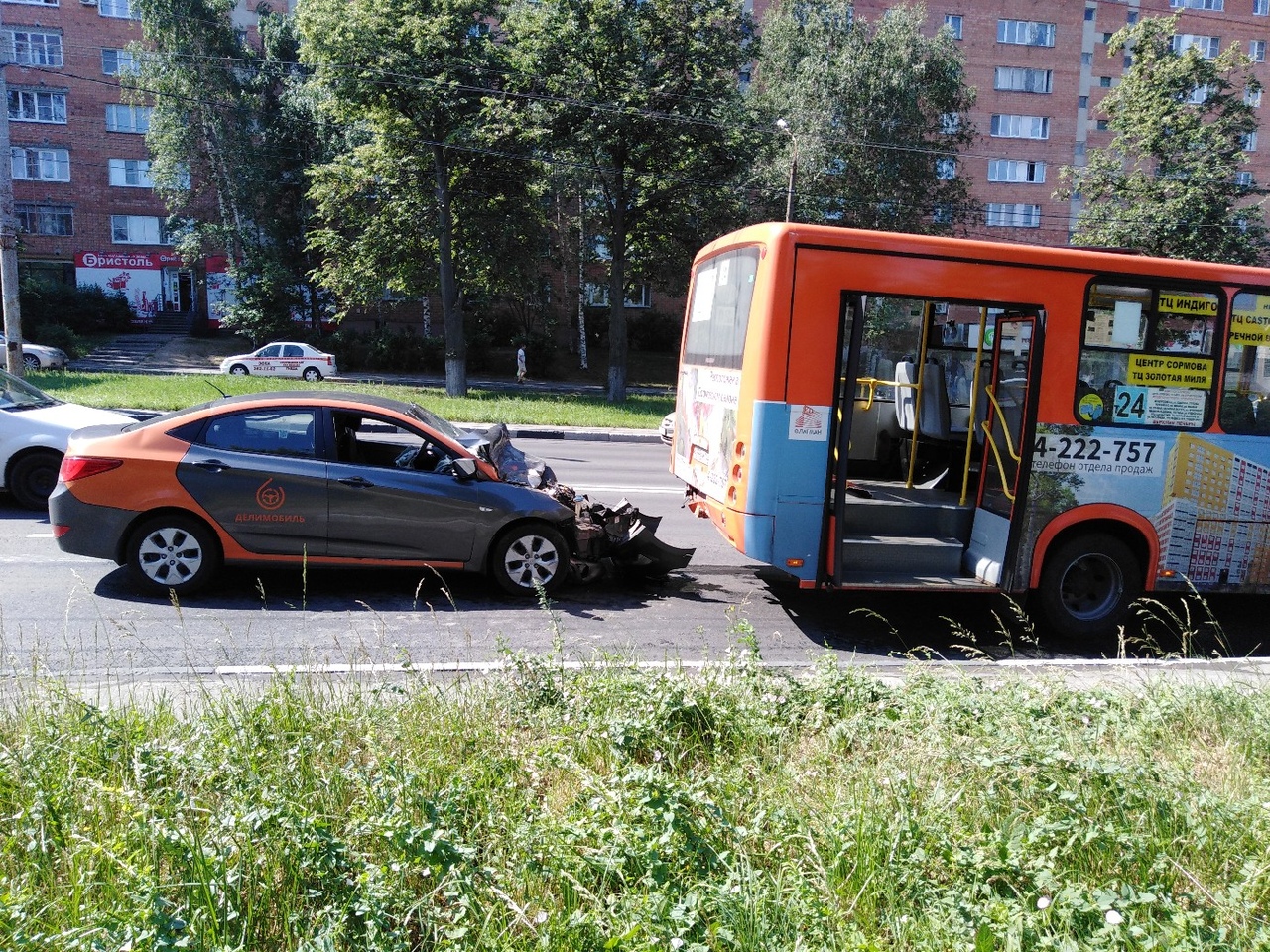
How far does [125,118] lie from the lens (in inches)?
1896

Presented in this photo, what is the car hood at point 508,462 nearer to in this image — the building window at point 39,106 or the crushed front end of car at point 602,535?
the crushed front end of car at point 602,535

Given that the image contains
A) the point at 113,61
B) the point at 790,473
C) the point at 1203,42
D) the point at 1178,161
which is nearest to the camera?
the point at 790,473

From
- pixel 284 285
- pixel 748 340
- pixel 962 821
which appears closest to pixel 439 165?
pixel 284 285

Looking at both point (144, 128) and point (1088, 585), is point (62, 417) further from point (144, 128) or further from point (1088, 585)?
point (144, 128)

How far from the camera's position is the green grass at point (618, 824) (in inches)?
119

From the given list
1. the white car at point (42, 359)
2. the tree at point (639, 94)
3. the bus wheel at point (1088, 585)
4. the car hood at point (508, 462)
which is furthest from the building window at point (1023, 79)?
the car hood at point (508, 462)

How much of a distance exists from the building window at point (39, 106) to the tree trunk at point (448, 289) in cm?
3081

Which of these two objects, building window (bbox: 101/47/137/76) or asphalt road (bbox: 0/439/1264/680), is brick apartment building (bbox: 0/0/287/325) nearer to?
building window (bbox: 101/47/137/76)

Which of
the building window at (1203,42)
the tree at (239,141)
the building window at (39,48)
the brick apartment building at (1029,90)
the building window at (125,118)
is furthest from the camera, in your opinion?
the building window at (1203,42)

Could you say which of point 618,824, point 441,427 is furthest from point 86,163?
point 618,824

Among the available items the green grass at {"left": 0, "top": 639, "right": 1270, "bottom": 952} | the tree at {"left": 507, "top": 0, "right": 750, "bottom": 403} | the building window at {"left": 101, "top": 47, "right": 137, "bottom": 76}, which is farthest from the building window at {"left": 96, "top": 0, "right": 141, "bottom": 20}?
the green grass at {"left": 0, "top": 639, "right": 1270, "bottom": 952}

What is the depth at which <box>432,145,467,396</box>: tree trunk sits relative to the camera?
1120 inches

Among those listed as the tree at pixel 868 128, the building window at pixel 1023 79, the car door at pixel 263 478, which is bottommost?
the car door at pixel 263 478

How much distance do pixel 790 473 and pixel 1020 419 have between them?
6.99ft
